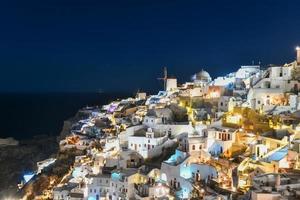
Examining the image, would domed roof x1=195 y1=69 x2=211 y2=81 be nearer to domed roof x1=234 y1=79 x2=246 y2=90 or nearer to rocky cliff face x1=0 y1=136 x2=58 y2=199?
domed roof x1=234 y1=79 x2=246 y2=90

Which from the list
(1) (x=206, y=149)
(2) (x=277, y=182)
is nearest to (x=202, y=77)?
(1) (x=206, y=149)

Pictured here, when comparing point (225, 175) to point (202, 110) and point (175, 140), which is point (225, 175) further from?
point (202, 110)

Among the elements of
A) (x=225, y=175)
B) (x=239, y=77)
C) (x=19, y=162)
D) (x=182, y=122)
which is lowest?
(x=19, y=162)

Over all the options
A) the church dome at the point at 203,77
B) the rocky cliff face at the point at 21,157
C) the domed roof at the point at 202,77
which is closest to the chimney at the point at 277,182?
the church dome at the point at 203,77

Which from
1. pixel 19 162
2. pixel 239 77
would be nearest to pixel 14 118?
pixel 19 162

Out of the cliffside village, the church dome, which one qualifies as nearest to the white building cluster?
the cliffside village

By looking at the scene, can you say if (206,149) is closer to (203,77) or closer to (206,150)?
(206,150)
